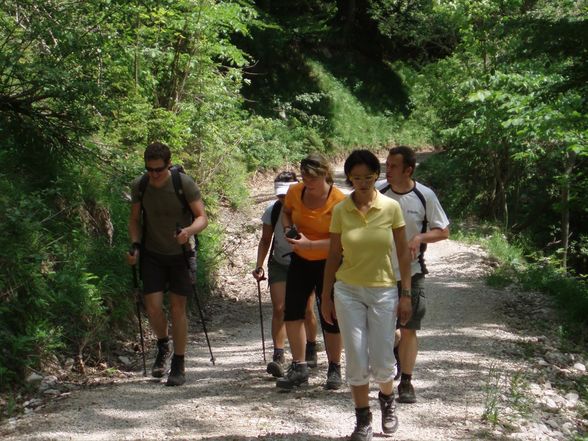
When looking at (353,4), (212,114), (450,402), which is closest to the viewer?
(450,402)

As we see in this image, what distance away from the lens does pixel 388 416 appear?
17.3ft

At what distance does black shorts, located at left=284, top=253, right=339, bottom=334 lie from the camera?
624 centimetres

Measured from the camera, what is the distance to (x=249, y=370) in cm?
745

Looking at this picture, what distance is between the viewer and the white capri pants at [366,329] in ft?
16.2

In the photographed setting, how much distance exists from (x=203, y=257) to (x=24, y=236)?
4092 mm

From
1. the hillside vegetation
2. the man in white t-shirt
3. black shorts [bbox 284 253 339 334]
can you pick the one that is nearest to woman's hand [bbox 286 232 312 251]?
black shorts [bbox 284 253 339 334]

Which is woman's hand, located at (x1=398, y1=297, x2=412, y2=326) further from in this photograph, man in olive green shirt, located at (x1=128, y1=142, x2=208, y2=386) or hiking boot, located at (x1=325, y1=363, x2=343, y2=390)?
man in olive green shirt, located at (x1=128, y1=142, x2=208, y2=386)

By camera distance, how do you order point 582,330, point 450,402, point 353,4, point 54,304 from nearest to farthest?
point 450,402
point 54,304
point 582,330
point 353,4

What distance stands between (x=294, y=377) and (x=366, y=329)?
158 cm

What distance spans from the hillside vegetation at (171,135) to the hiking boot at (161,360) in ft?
2.87

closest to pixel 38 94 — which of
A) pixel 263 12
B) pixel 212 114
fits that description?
pixel 212 114

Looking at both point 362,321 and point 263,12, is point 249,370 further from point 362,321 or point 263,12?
point 263,12

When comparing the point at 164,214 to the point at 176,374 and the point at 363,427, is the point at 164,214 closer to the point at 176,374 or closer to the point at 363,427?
the point at 176,374

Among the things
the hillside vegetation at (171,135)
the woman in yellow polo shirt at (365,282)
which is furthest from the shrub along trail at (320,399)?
the hillside vegetation at (171,135)
